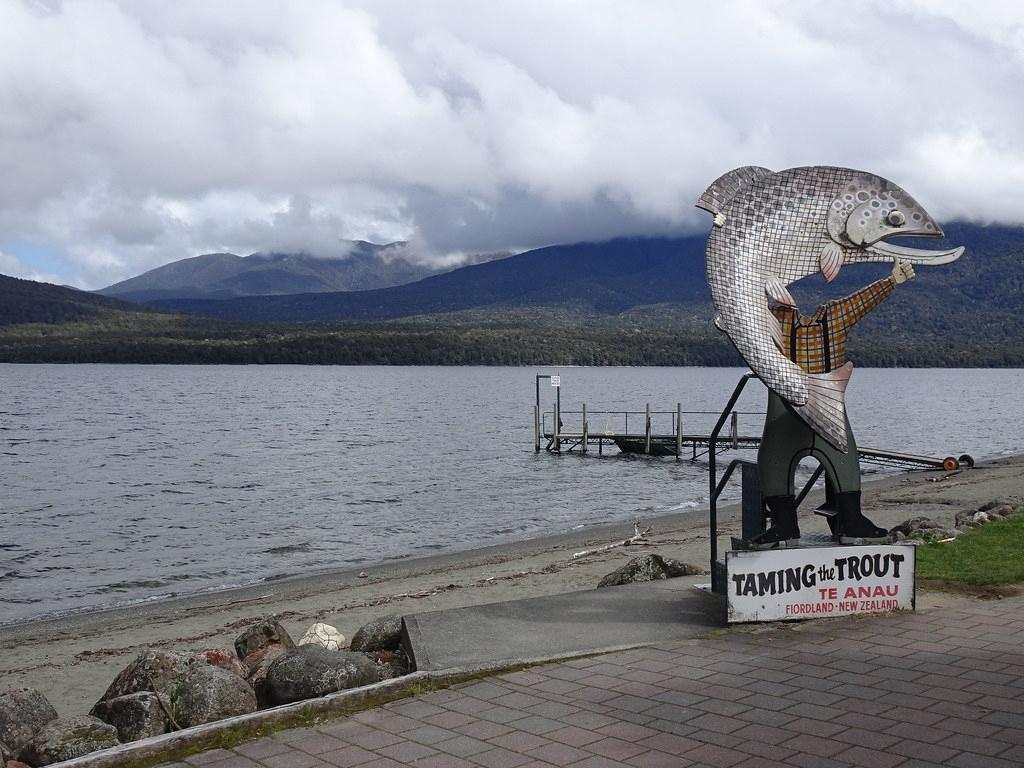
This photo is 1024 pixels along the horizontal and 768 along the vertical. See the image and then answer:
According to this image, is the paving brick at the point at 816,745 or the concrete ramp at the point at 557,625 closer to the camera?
the paving brick at the point at 816,745

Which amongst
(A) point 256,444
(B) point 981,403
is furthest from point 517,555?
(B) point 981,403

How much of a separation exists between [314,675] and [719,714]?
254 centimetres

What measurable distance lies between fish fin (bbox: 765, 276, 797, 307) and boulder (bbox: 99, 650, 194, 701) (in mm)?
5240

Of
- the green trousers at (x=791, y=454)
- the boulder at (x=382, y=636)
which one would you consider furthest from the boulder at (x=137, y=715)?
the green trousers at (x=791, y=454)

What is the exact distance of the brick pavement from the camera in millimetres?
5070

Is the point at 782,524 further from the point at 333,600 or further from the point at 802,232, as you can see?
the point at 333,600

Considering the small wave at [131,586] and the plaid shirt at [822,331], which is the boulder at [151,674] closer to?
the plaid shirt at [822,331]

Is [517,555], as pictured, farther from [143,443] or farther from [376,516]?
[143,443]

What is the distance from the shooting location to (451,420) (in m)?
74.1

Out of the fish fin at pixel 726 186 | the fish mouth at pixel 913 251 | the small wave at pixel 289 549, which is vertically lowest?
the small wave at pixel 289 549

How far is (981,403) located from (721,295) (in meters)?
110

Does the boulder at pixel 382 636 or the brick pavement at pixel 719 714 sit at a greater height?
the brick pavement at pixel 719 714

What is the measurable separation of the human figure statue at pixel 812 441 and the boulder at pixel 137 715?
458cm

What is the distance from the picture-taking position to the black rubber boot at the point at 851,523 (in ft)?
26.9
